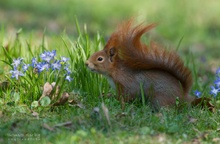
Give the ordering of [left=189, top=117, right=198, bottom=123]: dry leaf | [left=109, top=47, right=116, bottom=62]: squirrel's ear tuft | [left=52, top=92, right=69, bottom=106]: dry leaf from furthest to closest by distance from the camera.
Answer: [left=109, top=47, right=116, bottom=62]: squirrel's ear tuft → [left=52, top=92, right=69, bottom=106]: dry leaf → [left=189, top=117, right=198, bottom=123]: dry leaf

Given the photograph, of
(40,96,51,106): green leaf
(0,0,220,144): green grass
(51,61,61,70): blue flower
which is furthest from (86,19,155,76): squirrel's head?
(40,96,51,106): green leaf

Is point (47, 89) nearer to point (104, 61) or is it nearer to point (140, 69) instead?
point (104, 61)

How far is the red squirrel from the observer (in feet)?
14.8

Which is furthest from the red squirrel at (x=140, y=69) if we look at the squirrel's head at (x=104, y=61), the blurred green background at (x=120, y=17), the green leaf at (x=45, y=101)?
the blurred green background at (x=120, y=17)

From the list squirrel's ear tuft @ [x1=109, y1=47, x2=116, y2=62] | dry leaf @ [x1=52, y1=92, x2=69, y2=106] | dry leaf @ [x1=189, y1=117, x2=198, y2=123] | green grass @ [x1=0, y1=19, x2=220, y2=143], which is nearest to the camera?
green grass @ [x1=0, y1=19, x2=220, y2=143]

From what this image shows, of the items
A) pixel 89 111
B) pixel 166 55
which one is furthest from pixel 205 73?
pixel 89 111

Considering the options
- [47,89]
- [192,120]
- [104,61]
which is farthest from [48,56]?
[192,120]

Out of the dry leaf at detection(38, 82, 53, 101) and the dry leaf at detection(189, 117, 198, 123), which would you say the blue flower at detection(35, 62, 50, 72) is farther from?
the dry leaf at detection(189, 117, 198, 123)

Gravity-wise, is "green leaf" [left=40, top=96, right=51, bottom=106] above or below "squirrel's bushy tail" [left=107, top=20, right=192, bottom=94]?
below

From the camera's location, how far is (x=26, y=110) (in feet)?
13.9

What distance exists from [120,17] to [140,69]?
5.69m

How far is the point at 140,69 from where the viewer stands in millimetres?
4586

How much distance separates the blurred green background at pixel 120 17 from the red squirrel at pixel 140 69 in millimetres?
3691

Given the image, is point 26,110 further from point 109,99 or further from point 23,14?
point 23,14
